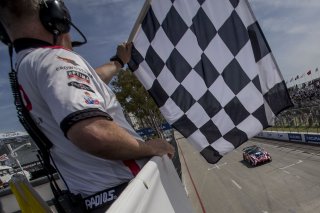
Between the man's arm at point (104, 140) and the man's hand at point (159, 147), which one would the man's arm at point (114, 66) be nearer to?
the man's hand at point (159, 147)

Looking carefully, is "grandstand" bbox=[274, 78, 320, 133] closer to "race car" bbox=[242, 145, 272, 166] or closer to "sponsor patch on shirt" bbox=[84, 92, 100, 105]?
"race car" bbox=[242, 145, 272, 166]

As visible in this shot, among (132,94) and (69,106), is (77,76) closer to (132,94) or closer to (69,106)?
(69,106)

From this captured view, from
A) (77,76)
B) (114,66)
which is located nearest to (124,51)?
(114,66)

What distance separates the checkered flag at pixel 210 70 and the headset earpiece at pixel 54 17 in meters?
0.95

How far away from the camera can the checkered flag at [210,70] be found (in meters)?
2.82

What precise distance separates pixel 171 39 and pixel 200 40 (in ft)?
0.83

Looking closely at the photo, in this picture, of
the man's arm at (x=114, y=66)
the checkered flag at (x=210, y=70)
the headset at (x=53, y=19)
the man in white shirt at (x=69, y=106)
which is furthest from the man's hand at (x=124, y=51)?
the man in white shirt at (x=69, y=106)

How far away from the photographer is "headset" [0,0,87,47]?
1.69 meters

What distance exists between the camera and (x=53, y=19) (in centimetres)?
170

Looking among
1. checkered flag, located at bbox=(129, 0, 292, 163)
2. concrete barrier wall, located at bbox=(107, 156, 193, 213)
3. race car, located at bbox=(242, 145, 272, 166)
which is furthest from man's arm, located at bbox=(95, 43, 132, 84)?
race car, located at bbox=(242, 145, 272, 166)

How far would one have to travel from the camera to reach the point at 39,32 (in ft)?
5.50

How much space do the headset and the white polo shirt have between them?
A: 110mm

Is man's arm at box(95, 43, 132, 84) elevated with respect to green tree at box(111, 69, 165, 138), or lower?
lower

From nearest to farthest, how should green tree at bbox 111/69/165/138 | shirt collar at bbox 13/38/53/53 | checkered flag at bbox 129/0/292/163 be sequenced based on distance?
shirt collar at bbox 13/38/53/53
checkered flag at bbox 129/0/292/163
green tree at bbox 111/69/165/138
